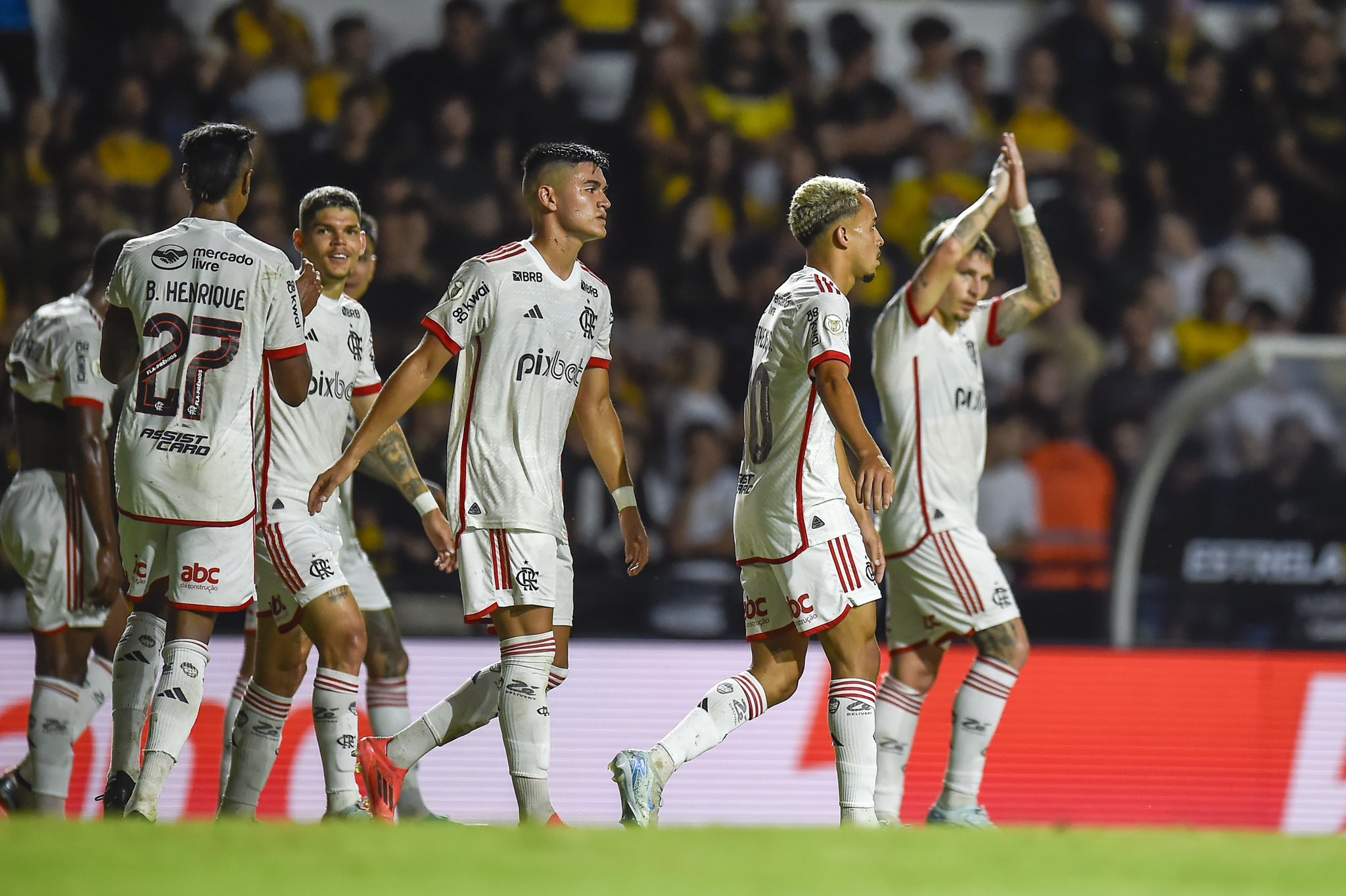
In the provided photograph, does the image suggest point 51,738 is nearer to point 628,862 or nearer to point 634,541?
point 634,541

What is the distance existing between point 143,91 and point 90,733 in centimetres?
535

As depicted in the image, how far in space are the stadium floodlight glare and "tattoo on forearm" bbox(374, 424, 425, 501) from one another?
385cm

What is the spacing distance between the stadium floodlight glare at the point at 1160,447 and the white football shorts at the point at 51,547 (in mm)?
5017

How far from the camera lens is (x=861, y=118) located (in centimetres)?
1202

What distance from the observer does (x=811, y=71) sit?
1220 centimetres

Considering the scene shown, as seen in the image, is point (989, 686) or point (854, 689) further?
point (989, 686)

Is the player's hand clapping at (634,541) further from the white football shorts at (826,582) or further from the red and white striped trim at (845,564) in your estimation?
the red and white striped trim at (845,564)

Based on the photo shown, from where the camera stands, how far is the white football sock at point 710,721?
5.34 m

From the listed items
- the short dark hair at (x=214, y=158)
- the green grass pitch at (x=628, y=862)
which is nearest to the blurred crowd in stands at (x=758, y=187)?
the short dark hair at (x=214, y=158)

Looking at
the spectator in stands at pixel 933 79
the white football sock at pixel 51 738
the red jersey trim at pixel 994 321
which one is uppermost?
the spectator in stands at pixel 933 79

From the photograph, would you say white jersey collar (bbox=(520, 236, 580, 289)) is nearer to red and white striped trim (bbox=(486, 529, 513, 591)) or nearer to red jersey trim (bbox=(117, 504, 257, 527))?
red and white striped trim (bbox=(486, 529, 513, 591))

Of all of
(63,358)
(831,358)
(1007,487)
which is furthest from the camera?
(1007,487)

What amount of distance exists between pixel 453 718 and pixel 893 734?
6.34 feet

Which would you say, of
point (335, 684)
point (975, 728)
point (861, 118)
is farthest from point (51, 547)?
point (861, 118)
